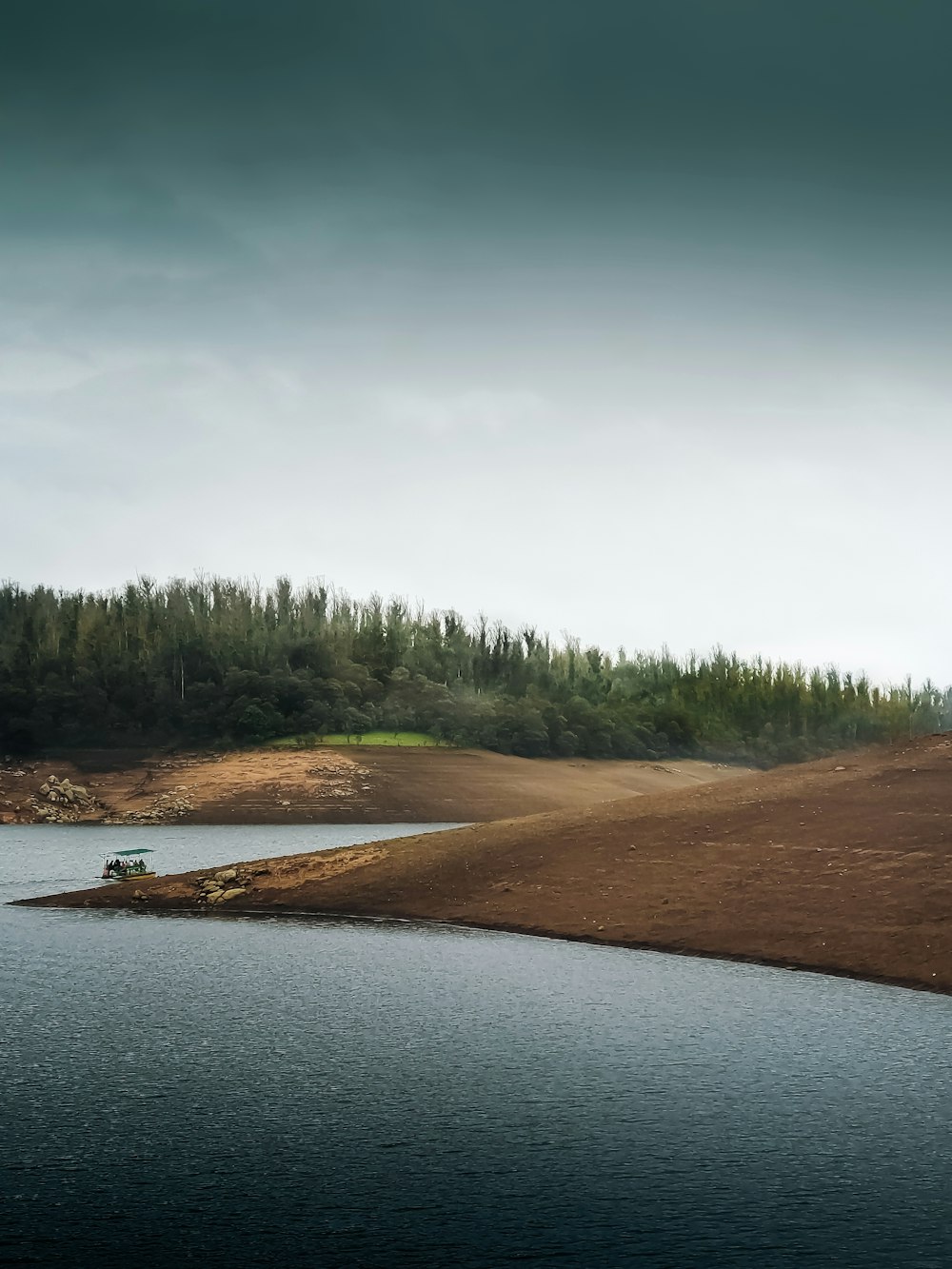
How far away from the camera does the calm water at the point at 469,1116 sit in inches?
411

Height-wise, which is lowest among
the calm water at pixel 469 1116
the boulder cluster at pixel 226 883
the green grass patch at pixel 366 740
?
the calm water at pixel 469 1116

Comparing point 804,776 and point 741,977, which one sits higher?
point 804,776

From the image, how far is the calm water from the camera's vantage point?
1044cm

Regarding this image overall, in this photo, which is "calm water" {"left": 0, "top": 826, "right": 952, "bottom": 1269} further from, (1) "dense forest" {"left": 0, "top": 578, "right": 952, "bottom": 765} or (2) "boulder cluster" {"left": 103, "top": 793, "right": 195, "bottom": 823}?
(1) "dense forest" {"left": 0, "top": 578, "right": 952, "bottom": 765}

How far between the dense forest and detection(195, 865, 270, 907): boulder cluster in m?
77.3

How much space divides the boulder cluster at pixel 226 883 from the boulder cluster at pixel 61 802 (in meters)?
59.3

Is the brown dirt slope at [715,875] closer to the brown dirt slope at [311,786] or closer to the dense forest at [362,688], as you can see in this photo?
the brown dirt slope at [311,786]

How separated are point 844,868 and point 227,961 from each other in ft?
48.8

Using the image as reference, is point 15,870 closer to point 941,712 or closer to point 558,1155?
point 558,1155

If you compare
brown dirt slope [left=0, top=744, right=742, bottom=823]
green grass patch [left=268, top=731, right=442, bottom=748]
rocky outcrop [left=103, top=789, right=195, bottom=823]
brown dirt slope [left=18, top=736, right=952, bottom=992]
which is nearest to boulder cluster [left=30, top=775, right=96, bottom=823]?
brown dirt slope [left=0, top=744, right=742, bottom=823]

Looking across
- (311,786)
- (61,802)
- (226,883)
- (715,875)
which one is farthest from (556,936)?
(61,802)

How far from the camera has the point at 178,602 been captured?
148 metres

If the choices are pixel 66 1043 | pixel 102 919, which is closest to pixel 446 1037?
pixel 66 1043

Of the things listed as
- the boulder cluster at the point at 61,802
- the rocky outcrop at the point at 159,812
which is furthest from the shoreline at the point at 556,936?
the boulder cluster at the point at 61,802
